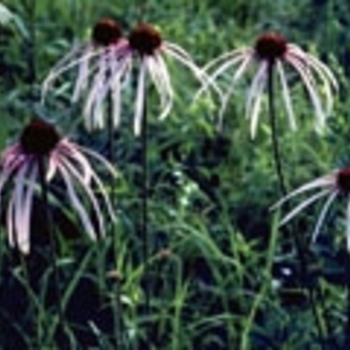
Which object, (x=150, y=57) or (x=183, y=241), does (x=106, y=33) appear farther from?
(x=183, y=241)

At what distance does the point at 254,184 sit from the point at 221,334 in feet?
1.37

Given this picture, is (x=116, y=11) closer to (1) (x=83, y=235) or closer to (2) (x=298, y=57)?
(1) (x=83, y=235)

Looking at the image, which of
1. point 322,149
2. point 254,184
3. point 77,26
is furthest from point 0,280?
point 77,26

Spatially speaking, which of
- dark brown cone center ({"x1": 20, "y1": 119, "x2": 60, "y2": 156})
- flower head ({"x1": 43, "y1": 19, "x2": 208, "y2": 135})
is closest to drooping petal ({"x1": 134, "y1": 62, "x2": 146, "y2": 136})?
flower head ({"x1": 43, "y1": 19, "x2": 208, "y2": 135})

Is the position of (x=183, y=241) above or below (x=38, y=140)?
below

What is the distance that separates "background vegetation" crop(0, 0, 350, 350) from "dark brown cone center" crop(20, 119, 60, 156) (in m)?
0.32

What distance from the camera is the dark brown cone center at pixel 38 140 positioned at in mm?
1399

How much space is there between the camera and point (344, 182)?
144 centimetres

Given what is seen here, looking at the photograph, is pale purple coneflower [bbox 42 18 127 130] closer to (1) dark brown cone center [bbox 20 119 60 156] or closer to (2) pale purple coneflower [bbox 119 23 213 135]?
(2) pale purple coneflower [bbox 119 23 213 135]

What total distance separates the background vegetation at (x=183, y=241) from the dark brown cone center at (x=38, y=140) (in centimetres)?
32

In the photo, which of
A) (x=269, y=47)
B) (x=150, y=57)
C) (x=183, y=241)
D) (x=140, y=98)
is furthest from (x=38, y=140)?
(x=183, y=241)

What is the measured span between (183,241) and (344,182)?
0.78 meters

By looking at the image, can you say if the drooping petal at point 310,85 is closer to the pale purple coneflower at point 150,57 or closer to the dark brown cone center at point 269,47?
the dark brown cone center at point 269,47

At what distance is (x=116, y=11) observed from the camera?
3.03 metres
